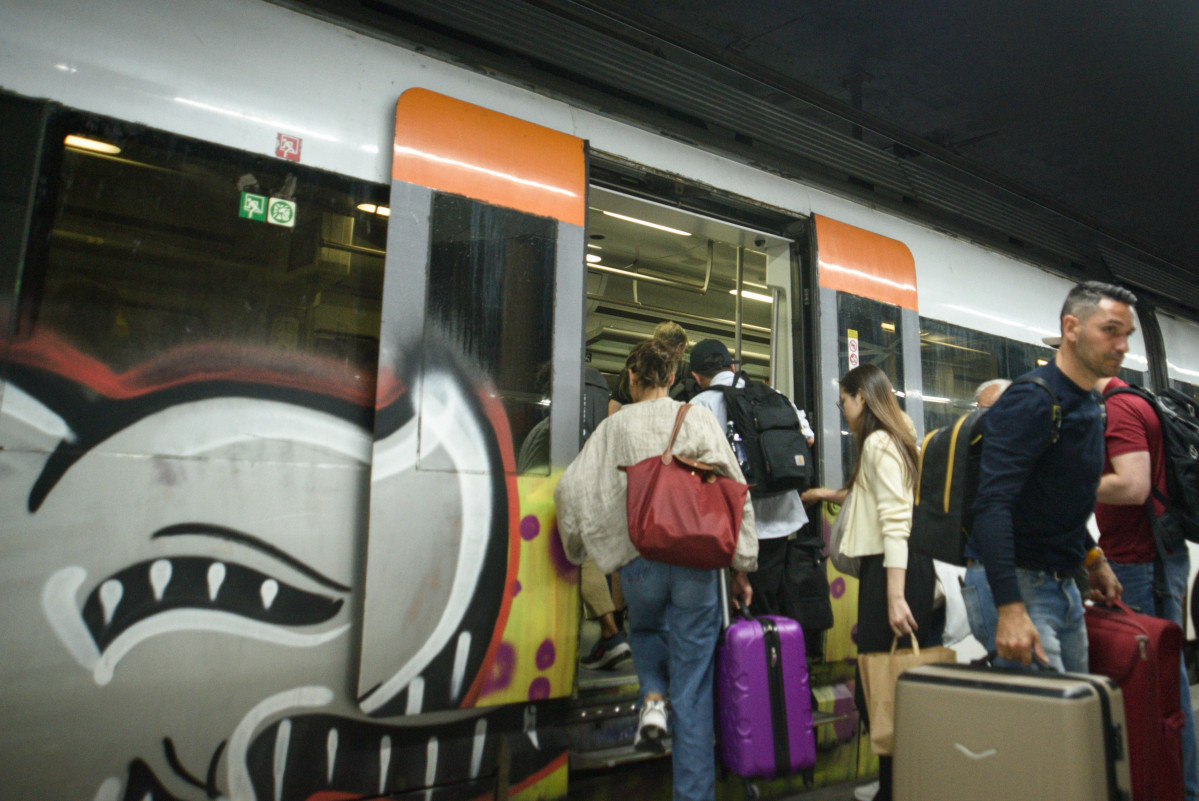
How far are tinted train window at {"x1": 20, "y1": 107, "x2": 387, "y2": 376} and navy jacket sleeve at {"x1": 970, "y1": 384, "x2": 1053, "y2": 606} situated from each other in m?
1.85

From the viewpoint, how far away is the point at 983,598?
7.51 feet

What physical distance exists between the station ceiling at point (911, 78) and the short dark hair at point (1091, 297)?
1.93m

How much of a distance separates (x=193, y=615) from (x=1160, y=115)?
239 inches

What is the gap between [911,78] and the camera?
480cm

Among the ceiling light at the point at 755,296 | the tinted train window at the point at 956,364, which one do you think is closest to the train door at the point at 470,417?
the tinted train window at the point at 956,364

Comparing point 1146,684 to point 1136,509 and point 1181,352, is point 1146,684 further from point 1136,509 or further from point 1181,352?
point 1181,352

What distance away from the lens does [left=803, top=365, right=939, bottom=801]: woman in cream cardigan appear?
8.86 feet

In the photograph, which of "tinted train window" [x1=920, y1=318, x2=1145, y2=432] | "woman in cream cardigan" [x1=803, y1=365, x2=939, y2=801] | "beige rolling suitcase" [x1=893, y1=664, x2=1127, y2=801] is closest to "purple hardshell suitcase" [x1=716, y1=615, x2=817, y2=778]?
"woman in cream cardigan" [x1=803, y1=365, x2=939, y2=801]

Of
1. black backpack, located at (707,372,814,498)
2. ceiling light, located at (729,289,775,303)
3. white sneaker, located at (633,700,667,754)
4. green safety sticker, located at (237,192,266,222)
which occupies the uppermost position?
ceiling light, located at (729,289,775,303)

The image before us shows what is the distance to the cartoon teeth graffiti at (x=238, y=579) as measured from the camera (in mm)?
2041

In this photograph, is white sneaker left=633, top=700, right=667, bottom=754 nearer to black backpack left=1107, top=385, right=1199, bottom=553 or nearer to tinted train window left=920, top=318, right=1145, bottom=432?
black backpack left=1107, top=385, right=1199, bottom=553

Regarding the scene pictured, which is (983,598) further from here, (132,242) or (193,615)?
(132,242)

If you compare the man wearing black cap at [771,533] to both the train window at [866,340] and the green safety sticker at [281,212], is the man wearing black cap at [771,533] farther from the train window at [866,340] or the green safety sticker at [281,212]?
the green safety sticker at [281,212]

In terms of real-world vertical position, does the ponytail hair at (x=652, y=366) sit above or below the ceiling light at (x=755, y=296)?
below
